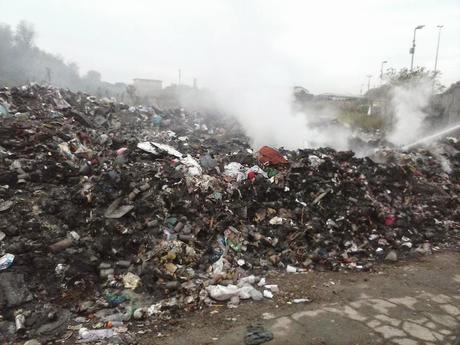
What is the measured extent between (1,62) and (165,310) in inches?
1202

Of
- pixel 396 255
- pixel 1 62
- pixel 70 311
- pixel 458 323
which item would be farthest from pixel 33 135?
pixel 1 62

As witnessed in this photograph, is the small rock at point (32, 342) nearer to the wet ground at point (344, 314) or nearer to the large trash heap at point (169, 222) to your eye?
the large trash heap at point (169, 222)

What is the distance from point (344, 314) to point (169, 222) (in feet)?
7.37

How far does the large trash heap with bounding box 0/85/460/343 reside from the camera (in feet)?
11.3

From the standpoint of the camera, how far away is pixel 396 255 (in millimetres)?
4695

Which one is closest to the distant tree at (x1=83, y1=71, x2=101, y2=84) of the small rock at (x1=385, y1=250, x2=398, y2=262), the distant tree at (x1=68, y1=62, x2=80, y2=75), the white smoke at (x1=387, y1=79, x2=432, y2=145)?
the distant tree at (x1=68, y1=62, x2=80, y2=75)

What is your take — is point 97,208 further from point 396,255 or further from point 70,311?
point 396,255

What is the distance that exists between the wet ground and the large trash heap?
8.5 inches

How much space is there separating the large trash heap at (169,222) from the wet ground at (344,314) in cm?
22

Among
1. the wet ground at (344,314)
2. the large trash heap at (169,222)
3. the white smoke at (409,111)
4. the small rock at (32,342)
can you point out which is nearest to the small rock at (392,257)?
the large trash heap at (169,222)

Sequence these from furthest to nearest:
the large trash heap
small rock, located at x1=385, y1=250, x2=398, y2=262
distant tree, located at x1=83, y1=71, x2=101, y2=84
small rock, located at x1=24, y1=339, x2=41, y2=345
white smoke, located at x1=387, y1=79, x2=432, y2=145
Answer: distant tree, located at x1=83, y1=71, x2=101, y2=84, white smoke, located at x1=387, y1=79, x2=432, y2=145, small rock, located at x1=385, y1=250, x2=398, y2=262, the large trash heap, small rock, located at x1=24, y1=339, x2=41, y2=345

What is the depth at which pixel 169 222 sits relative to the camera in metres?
4.52

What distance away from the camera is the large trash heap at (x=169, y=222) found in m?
3.44

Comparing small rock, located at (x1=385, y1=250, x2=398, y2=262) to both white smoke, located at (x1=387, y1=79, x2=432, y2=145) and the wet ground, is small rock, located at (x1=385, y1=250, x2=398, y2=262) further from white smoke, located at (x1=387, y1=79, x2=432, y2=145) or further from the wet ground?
white smoke, located at (x1=387, y1=79, x2=432, y2=145)
